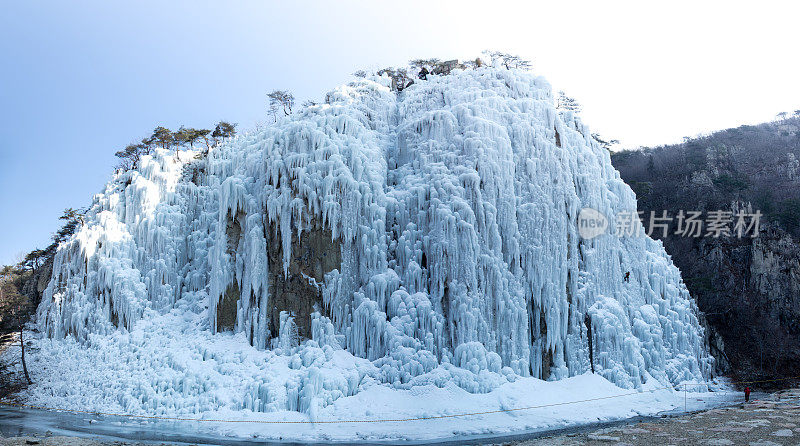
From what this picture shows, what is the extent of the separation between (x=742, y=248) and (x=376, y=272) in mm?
23567

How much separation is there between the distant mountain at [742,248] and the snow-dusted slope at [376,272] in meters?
5.07

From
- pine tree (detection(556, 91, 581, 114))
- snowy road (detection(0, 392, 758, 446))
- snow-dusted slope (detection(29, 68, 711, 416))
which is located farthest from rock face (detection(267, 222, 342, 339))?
pine tree (detection(556, 91, 581, 114))

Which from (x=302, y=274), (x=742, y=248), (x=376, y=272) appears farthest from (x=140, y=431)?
(x=742, y=248)

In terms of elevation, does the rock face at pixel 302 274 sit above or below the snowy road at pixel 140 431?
above

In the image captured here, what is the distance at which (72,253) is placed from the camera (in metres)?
23.7

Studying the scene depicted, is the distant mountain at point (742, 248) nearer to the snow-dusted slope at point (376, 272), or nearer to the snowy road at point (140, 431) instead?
the snow-dusted slope at point (376, 272)

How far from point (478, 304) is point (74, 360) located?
1585 cm

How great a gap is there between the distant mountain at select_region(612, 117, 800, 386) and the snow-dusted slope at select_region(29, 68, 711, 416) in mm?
5070

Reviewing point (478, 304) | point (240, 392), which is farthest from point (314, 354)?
point (478, 304)

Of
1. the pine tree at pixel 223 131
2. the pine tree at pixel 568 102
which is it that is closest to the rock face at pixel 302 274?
the pine tree at pixel 223 131

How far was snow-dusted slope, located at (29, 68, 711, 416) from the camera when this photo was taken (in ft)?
62.8

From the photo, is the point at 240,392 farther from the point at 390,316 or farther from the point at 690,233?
the point at 690,233

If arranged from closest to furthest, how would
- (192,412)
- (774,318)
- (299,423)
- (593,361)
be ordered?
1. (299,423)
2. (192,412)
3. (593,361)
4. (774,318)

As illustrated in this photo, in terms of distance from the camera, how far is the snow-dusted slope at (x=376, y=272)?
62.8 ft
